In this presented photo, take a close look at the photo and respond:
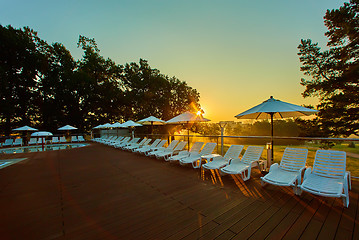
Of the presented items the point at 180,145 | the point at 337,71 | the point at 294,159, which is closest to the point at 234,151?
the point at 294,159

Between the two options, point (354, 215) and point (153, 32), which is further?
point (153, 32)

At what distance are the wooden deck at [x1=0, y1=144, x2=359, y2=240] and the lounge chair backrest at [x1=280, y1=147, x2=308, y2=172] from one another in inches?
25.1

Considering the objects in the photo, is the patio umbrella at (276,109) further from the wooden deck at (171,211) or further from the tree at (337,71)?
the tree at (337,71)

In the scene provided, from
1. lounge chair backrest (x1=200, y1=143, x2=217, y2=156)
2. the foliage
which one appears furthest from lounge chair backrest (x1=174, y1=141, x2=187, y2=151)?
the foliage

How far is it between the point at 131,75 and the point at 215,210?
2638cm

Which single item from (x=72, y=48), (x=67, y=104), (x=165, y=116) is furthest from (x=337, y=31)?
(x=72, y=48)

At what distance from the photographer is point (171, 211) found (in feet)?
9.01

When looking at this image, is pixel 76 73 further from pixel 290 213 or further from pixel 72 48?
pixel 290 213

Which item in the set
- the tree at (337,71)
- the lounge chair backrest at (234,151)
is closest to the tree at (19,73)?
the lounge chair backrest at (234,151)

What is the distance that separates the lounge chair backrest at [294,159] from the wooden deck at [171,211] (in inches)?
25.1

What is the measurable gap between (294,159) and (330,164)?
65 centimetres

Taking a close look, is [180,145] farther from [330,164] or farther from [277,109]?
[330,164]

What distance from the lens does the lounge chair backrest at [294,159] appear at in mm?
3744

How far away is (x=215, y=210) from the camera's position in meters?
2.71
